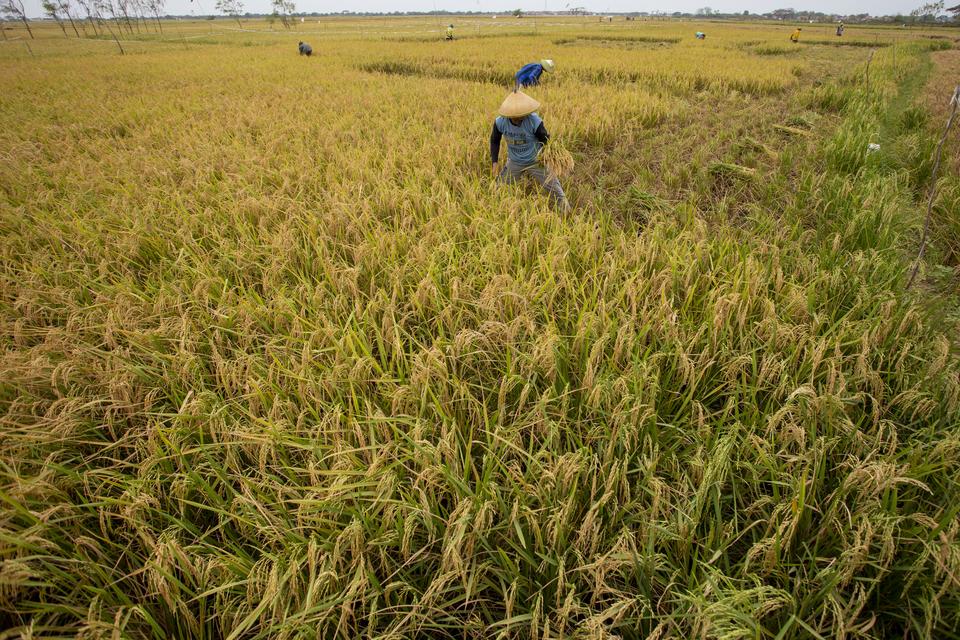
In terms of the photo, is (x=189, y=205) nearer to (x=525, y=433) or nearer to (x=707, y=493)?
(x=525, y=433)

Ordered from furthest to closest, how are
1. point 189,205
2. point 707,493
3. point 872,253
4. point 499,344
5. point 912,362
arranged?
point 189,205
point 872,253
point 499,344
point 912,362
point 707,493

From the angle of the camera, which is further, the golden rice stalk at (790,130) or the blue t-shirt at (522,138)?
the golden rice stalk at (790,130)

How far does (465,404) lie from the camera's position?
1.74m

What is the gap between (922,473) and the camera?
1.32m

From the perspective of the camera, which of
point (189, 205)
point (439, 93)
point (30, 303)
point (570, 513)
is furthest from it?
point (439, 93)

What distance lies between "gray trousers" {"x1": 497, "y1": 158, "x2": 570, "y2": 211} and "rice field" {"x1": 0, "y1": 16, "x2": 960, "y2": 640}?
0.24 metres

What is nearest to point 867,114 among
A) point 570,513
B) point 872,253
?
point 872,253

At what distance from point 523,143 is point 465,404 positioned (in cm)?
300

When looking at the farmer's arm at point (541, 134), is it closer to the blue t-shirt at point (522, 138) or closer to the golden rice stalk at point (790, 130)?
the blue t-shirt at point (522, 138)

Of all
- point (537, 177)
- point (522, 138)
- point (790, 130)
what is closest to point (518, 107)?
point (522, 138)

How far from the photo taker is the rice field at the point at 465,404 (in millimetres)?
1171

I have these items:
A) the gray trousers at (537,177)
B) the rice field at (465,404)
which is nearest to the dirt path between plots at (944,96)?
the rice field at (465,404)

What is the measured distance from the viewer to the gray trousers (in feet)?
12.1

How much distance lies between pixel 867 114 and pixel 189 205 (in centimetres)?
886
